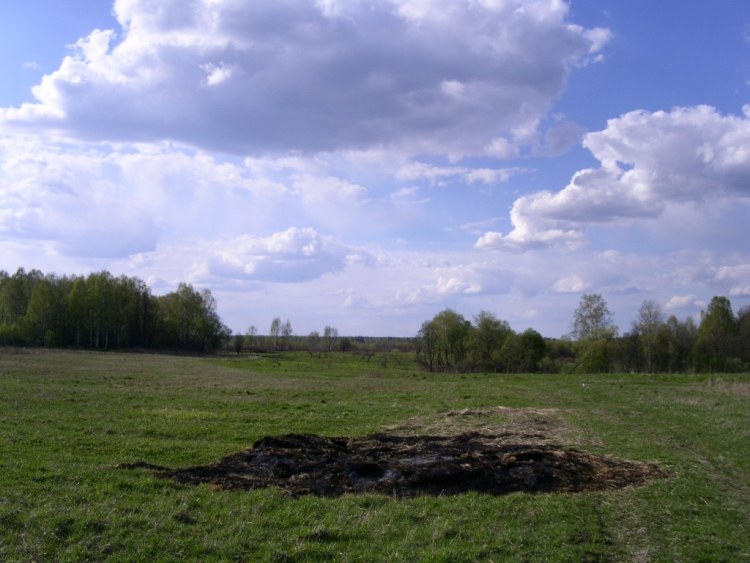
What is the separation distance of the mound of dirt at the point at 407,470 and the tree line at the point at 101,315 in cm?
9873

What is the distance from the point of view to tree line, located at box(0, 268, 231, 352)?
3999 inches

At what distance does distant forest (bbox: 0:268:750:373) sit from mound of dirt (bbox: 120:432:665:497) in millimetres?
62606

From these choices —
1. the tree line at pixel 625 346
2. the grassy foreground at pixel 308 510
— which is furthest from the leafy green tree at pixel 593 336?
the grassy foreground at pixel 308 510

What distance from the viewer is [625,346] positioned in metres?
75.5

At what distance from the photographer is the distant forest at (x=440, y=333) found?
248ft

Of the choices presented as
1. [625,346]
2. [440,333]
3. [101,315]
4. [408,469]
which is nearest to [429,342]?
[440,333]

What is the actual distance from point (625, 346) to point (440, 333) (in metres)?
28.1

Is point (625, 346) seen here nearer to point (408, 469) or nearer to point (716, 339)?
point (716, 339)

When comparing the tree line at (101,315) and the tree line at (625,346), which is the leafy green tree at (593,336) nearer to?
the tree line at (625,346)

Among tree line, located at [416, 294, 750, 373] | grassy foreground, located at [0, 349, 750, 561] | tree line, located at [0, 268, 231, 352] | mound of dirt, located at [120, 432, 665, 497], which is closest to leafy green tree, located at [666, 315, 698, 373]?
tree line, located at [416, 294, 750, 373]

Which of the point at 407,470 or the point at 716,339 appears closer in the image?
the point at 407,470

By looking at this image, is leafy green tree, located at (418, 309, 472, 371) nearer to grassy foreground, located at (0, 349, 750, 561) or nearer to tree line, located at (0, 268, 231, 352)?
tree line, located at (0, 268, 231, 352)

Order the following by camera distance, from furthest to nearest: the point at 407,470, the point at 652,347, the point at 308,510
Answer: the point at 652,347 → the point at 407,470 → the point at 308,510

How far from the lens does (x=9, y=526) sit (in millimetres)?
8070
